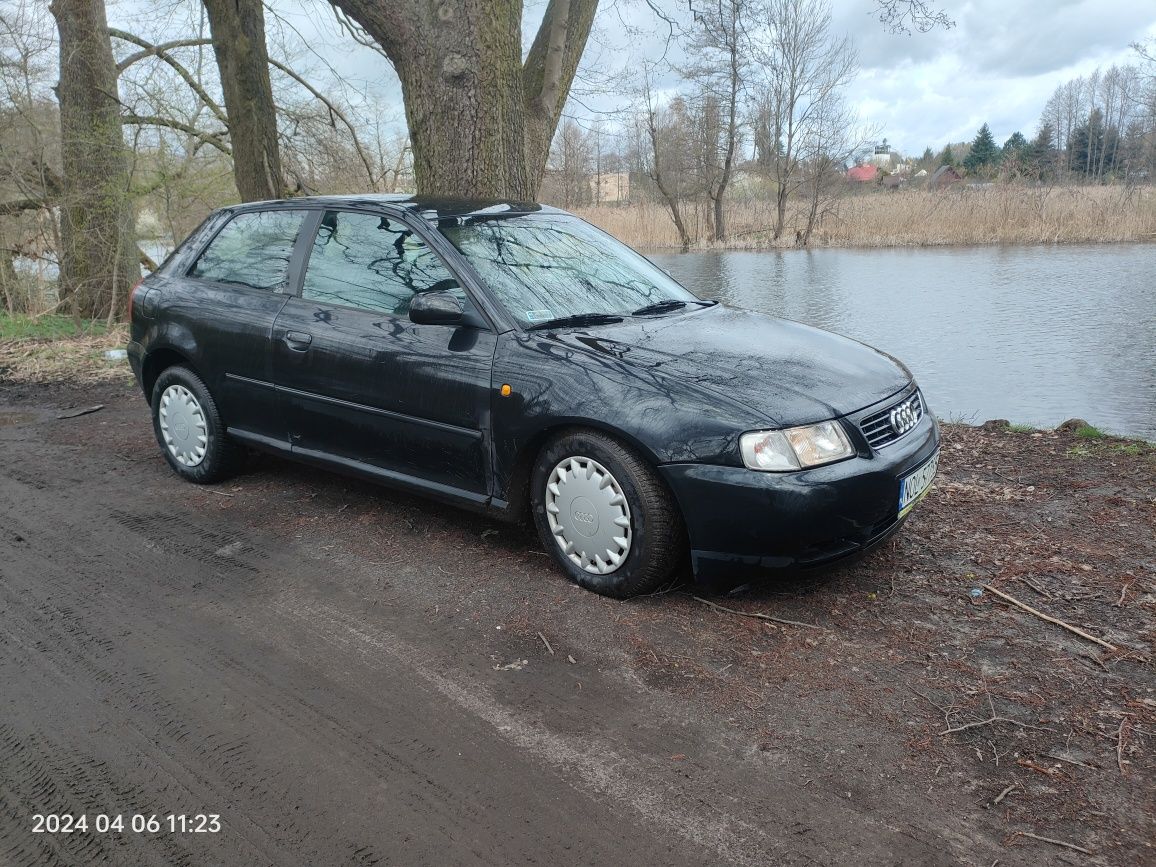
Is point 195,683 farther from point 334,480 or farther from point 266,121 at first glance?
point 266,121

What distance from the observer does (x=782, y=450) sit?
3.47 metres

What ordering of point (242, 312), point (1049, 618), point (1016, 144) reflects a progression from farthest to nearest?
point (1016, 144) < point (242, 312) < point (1049, 618)

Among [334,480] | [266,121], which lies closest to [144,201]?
[266,121]

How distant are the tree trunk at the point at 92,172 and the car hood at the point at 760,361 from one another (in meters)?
10.7

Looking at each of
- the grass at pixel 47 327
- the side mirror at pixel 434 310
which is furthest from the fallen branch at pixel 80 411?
the side mirror at pixel 434 310

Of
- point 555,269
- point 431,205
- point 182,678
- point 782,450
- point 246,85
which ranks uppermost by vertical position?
point 246,85

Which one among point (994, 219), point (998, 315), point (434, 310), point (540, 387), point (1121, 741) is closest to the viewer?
point (1121, 741)

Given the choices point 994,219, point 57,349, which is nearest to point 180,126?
point 57,349

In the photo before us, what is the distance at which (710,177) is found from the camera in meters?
33.1

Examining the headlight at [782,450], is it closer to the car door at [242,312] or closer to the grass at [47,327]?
the car door at [242,312]

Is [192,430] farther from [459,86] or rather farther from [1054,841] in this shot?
[1054,841]

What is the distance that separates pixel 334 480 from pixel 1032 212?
21516 mm

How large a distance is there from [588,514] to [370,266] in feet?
6.03

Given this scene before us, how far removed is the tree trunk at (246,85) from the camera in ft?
33.2
